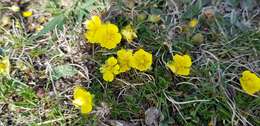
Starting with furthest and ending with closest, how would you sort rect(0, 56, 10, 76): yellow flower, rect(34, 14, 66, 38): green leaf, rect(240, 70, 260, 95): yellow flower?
rect(34, 14, 66, 38): green leaf < rect(0, 56, 10, 76): yellow flower < rect(240, 70, 260, 95): yellow flower

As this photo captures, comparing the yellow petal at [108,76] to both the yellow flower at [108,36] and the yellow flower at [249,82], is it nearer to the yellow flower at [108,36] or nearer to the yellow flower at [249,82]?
the yellow flower at [108,36]

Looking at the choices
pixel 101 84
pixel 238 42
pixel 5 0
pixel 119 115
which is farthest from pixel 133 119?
pixel 5 0

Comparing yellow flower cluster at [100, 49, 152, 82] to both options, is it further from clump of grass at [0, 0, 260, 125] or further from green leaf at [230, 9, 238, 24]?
green leaf at [230, 9, 238, 24]

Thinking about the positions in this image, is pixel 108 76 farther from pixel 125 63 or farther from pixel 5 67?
pixel 5 67

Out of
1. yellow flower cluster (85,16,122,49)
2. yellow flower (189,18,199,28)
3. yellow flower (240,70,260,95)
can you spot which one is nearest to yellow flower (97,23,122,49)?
yellow flower cluster (85,16,122,49)

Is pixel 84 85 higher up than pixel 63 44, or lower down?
lower down

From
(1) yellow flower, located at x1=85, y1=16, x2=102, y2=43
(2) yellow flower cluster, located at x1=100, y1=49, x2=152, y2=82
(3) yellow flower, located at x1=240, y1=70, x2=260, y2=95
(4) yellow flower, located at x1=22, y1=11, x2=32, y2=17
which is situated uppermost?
(4) yellow flower, located at x1=22, y1=11, x2=32, y2=17

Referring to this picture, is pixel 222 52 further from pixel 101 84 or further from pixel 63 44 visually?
pixel 63 44

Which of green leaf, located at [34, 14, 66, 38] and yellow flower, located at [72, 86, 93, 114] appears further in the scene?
green leaf, located at [34, 14, 66, 38]

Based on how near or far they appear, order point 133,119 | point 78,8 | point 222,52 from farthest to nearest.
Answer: point 78,8, point 222,52, point 133,119
